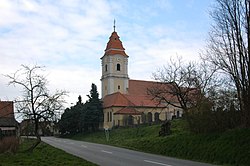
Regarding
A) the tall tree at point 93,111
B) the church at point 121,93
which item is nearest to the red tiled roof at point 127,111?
the church at point 121,93

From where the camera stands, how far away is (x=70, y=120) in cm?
6975

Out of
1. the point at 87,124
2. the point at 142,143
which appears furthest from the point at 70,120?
the point at 142,143

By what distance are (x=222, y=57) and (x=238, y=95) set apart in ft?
8.43

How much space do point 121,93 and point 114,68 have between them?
23.7 feet

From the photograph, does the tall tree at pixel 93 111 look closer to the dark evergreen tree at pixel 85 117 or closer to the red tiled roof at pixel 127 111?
the dark evergreen tree at pixel 85 117

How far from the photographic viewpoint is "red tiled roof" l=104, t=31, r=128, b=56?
81400 millimetres

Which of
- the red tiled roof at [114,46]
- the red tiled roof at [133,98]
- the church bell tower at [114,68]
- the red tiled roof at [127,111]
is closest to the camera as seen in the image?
the red tiled roof at [127,111]

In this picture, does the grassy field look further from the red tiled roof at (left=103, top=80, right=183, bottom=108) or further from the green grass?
the red tiled roof at (left=103, top=80, right=183, bottom=108)

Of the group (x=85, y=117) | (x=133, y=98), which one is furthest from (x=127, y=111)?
(x=133, y=98)

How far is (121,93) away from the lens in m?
76.1

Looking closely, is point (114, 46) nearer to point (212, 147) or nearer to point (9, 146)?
point (9, 146)

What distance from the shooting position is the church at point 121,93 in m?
70.3

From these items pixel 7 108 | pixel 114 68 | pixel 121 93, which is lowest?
pixel 7 108

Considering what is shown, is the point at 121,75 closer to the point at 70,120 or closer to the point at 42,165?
the point at 70,120
